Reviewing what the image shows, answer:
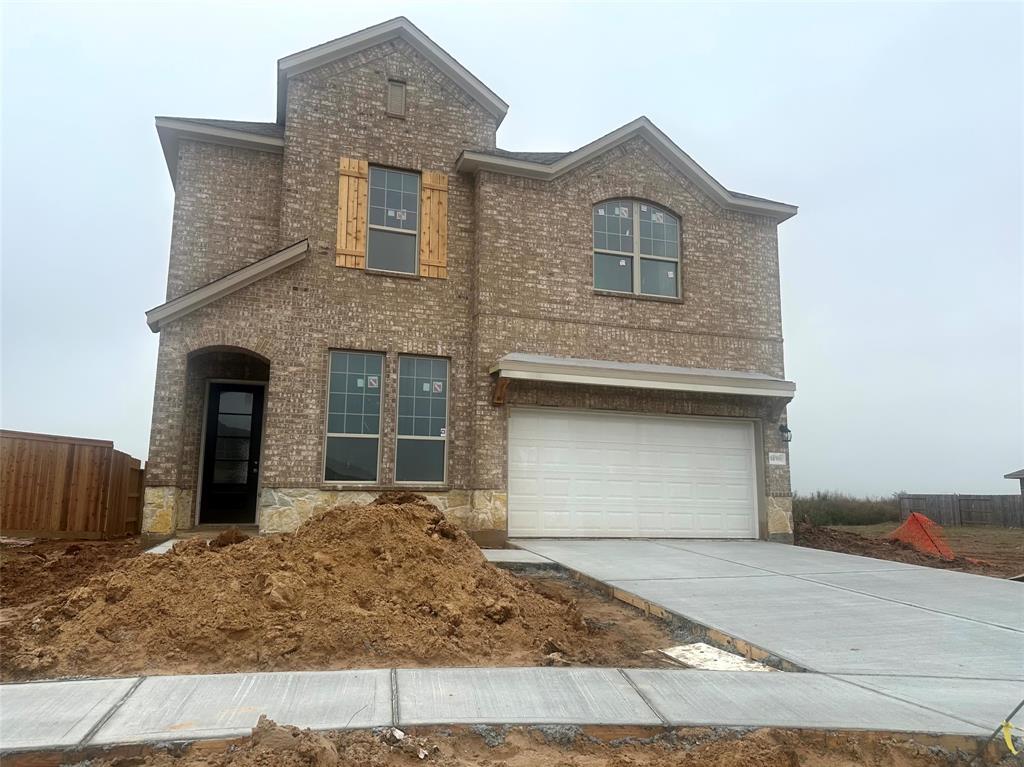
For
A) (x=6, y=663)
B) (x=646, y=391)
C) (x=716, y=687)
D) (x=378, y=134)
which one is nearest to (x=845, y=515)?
(x=646, y=391)

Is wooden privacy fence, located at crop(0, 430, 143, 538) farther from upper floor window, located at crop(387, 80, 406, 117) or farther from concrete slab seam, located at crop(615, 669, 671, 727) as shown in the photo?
concrete slab seam, located at crop(615, 669, 671, 727)

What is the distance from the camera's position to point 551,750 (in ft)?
11.9

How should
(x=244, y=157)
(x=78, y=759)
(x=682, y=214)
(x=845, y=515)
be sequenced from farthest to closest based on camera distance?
(x=845, y=515), (x=682, y=214), (x=244, y=157), (x=78, y=759)

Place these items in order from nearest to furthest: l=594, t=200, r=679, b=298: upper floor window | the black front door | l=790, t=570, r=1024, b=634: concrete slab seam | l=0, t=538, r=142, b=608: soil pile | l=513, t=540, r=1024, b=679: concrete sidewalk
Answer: l=513, t=540, r=1024, b=679: concrete sidewalk
l=790, t=570, r=1024, b=634: concrete slab seam
l=0, t=538, r=142, b=608: soil pile
the black front door
l=594, t=200, r=679, b=298: upper floor window

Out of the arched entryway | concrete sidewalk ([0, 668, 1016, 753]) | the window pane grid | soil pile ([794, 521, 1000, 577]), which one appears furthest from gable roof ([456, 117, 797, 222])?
concrete sidewalk ([0, 668, 1016, 753])

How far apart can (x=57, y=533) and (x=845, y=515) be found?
2516 cm

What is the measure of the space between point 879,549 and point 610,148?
31.1ft

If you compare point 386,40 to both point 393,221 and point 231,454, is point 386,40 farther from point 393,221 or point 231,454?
point 231,454

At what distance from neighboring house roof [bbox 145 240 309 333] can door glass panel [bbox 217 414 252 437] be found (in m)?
2.64

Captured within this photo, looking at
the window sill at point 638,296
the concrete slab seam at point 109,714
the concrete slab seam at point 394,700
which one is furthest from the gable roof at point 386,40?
the concrete slab seam at point 394,700

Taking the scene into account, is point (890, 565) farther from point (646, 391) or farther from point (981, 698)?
point (981, 698)

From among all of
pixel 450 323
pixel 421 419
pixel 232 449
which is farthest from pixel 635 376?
pixel 232 449

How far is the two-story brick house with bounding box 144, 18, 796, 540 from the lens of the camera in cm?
1145

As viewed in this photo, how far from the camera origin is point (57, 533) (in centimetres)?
1228
